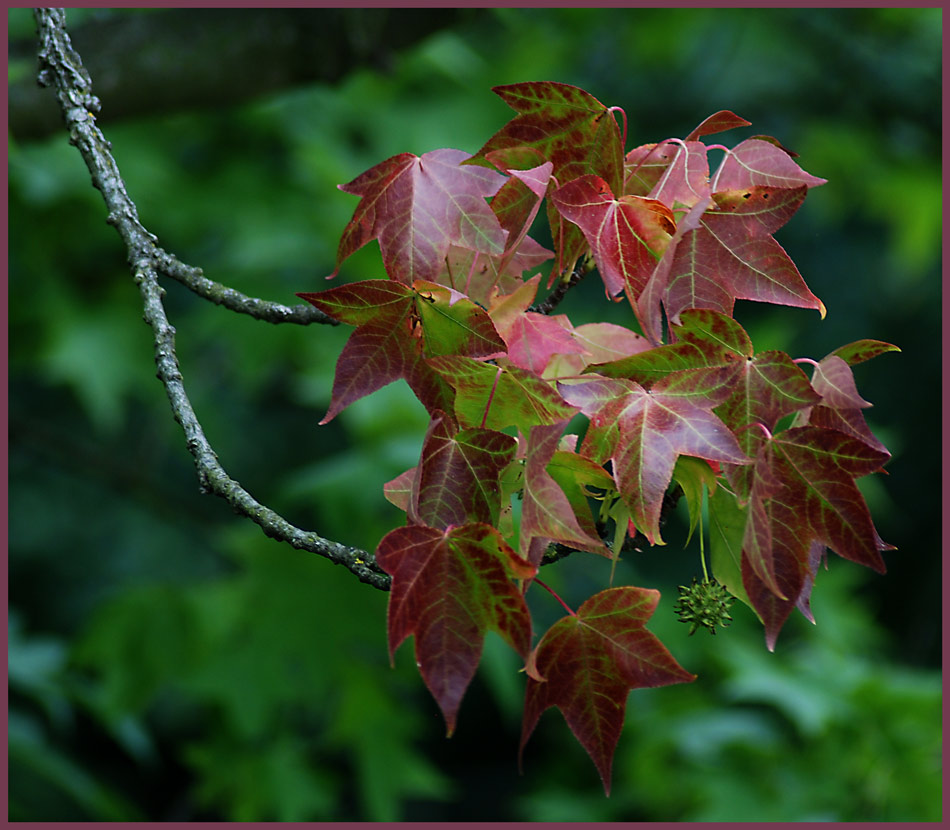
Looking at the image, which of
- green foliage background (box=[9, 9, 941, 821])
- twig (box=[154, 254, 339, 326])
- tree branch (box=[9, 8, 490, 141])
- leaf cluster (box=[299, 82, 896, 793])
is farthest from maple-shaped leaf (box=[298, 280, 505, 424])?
tree branch (box=[9, 8, 490, 141])

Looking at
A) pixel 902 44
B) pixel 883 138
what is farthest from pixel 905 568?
pixel 902 44

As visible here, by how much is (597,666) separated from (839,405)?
199mm

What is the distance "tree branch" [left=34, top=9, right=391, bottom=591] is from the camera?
474 mm

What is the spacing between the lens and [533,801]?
2.34m

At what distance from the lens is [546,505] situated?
0.43 m

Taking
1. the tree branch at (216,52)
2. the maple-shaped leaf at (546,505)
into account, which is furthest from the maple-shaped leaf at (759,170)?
the tree branch at (216,52)

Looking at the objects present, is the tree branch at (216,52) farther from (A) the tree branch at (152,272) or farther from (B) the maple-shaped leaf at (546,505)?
(B) the maple-shaped leaf at (546,505)

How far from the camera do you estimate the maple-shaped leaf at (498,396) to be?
1.48 ft

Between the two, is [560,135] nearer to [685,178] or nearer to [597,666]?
[685,178]

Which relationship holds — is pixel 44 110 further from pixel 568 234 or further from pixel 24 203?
pixel 568 234

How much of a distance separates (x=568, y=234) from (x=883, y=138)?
9.04 ft

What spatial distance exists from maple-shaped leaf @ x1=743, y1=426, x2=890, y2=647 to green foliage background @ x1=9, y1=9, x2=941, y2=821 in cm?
68

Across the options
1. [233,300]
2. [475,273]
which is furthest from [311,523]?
[475,273]

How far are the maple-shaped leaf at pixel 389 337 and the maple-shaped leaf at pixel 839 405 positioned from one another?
7.9 inches
